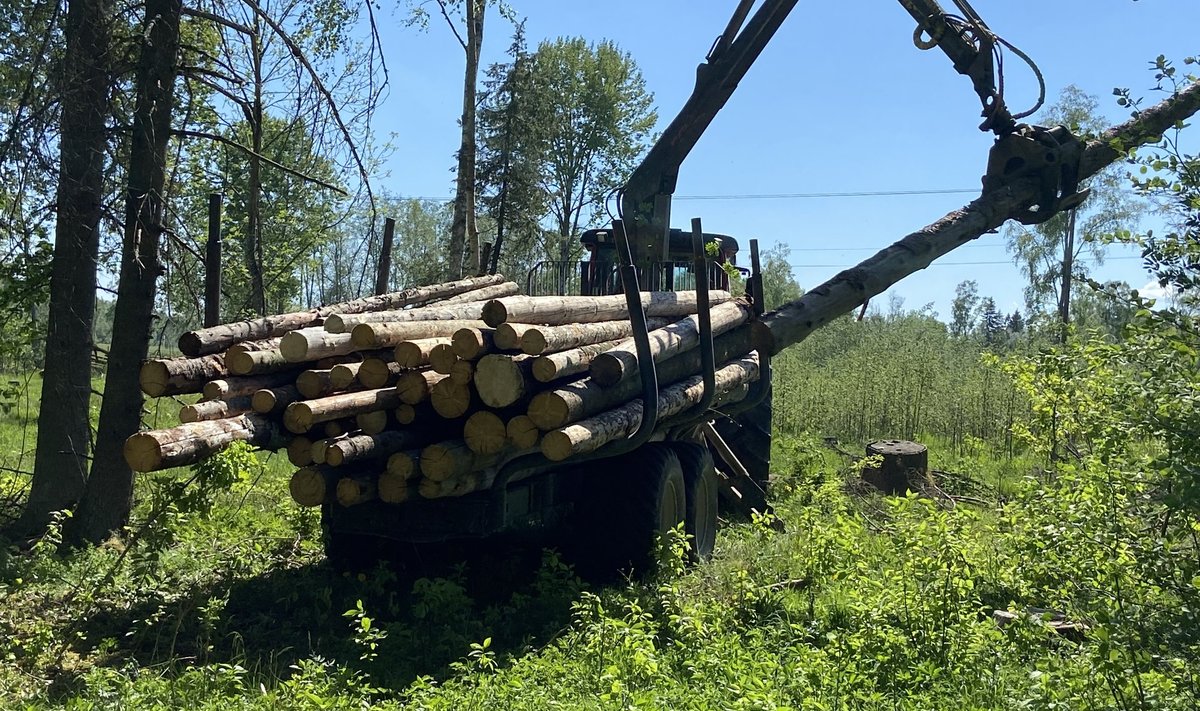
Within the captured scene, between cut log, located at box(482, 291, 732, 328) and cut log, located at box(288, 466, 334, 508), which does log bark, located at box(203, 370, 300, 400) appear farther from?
cut log, located at box(482, 291, 732, 328)

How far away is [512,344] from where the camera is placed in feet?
18.5

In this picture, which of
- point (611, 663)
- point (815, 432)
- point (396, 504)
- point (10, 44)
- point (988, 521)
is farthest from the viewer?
point (815, 432)

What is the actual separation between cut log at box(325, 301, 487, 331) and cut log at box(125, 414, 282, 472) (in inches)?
28.7

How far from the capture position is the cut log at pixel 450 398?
228 inches

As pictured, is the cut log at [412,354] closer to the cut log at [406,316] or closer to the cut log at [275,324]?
the cut log at [406,316]

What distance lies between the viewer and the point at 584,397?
576cm

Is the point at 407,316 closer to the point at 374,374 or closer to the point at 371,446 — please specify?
the point at 374,374

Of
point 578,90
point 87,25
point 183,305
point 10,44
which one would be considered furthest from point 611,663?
point 578,90

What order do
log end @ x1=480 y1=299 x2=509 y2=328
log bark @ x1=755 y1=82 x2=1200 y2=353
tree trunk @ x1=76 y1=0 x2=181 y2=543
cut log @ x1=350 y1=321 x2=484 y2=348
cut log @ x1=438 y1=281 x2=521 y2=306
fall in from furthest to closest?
cut log @ x1=438 y1=281 x2=521 y2=306 < log bark @ x1=755 y1=82 x2=1200 y2=353 < tree trunk @ x1=76 y1=0 x2=181 y2=543 < cut log @ x1=350 y1=321 x2=484 y2=348 < log end @ x1=480 y1=299 x2=509 y2=328

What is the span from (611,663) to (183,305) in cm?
724

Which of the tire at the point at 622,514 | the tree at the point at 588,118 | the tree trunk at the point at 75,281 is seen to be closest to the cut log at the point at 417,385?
the tire at the point at 622,514

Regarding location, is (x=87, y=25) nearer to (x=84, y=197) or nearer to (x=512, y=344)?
(x=84, y=197)

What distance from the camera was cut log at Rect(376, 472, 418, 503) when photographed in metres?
5.84

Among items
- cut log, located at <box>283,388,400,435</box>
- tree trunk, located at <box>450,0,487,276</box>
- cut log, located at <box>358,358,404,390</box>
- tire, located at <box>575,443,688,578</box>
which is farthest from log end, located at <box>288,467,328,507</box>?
tree trunk, located at <box>450,0,487,276</box>
